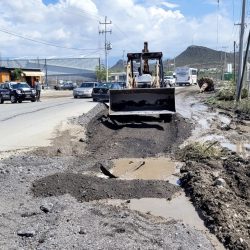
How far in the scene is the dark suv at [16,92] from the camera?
40.9 meters

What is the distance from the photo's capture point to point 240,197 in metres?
8.61

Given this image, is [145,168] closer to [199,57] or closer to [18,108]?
[18,108]

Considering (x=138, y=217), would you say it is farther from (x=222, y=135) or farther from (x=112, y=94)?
(x=112, y=94)

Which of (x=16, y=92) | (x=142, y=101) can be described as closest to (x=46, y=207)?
(x=142, y=101)

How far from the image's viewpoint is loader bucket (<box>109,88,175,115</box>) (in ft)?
64.2

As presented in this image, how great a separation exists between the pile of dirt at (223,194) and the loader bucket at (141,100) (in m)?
7.31

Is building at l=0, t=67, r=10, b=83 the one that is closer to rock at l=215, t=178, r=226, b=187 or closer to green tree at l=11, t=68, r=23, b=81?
green tree at l=11, t=68, r=23, b=81

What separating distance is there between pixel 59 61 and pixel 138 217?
138 meters

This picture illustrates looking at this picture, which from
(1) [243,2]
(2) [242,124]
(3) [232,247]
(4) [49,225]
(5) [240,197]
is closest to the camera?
(3) [232,247]

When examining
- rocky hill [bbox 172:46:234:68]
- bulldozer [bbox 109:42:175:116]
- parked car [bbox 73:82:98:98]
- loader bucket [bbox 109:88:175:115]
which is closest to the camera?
bulldozer [bbox 109:42:175:116]

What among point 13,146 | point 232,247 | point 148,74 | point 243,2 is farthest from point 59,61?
point 232,247

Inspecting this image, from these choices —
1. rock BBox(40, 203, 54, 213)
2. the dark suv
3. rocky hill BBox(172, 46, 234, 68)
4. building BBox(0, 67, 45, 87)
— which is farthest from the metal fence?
rock BBox(40, 203, 54, 213)

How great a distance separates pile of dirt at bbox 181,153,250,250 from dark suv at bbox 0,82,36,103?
3093 cm

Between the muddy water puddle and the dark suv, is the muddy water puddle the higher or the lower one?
the lower one
